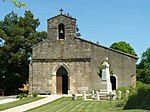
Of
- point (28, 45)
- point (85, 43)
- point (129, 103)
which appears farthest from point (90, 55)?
point (129, 103)

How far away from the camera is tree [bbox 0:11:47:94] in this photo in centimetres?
4394

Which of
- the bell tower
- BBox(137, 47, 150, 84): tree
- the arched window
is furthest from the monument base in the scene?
BBox(137, 47, 150, 84): tree

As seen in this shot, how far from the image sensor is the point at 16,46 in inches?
1750

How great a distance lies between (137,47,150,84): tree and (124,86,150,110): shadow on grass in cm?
5110

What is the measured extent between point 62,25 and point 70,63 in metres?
4.51

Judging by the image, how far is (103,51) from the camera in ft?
122

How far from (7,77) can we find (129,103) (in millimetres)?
31061

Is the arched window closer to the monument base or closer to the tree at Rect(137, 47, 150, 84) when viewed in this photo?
the monument base

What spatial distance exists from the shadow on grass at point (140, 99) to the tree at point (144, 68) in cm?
5110

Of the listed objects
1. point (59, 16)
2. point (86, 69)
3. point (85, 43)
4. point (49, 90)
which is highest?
point (59, 16)

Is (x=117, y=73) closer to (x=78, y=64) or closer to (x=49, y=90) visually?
(x=78, y=64)

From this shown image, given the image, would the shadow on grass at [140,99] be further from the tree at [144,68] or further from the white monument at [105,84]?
the tree at [144,68]

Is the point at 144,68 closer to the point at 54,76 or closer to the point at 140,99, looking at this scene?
the point at 54,76

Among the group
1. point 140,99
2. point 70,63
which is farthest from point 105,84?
point 140,99
